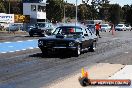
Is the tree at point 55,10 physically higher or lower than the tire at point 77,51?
higher

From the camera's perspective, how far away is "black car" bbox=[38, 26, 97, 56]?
18062mm

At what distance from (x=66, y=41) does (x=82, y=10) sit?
109 meters

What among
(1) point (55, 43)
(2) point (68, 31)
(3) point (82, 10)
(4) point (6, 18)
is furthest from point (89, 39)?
(3) point (82, 10)

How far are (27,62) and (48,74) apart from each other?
3.52 metres

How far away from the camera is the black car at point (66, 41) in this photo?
1806cm

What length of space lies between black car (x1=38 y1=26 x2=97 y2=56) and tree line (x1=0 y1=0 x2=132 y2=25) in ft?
260

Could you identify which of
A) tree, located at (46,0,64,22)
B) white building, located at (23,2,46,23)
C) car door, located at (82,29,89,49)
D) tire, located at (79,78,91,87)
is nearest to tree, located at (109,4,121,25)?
tree, located at (46,0,64,22)

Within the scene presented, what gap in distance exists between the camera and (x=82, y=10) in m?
126

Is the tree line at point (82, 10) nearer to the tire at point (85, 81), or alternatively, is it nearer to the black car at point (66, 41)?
the black car at point (66, 41)

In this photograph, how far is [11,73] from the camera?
12.2 m

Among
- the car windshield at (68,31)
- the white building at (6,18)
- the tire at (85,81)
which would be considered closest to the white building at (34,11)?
the white building at (6,18)

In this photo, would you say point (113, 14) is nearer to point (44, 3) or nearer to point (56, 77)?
point (44, 3)

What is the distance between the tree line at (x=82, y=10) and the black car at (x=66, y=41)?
260ft

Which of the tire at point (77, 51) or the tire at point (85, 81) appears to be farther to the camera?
the tire at point (77, 51)
